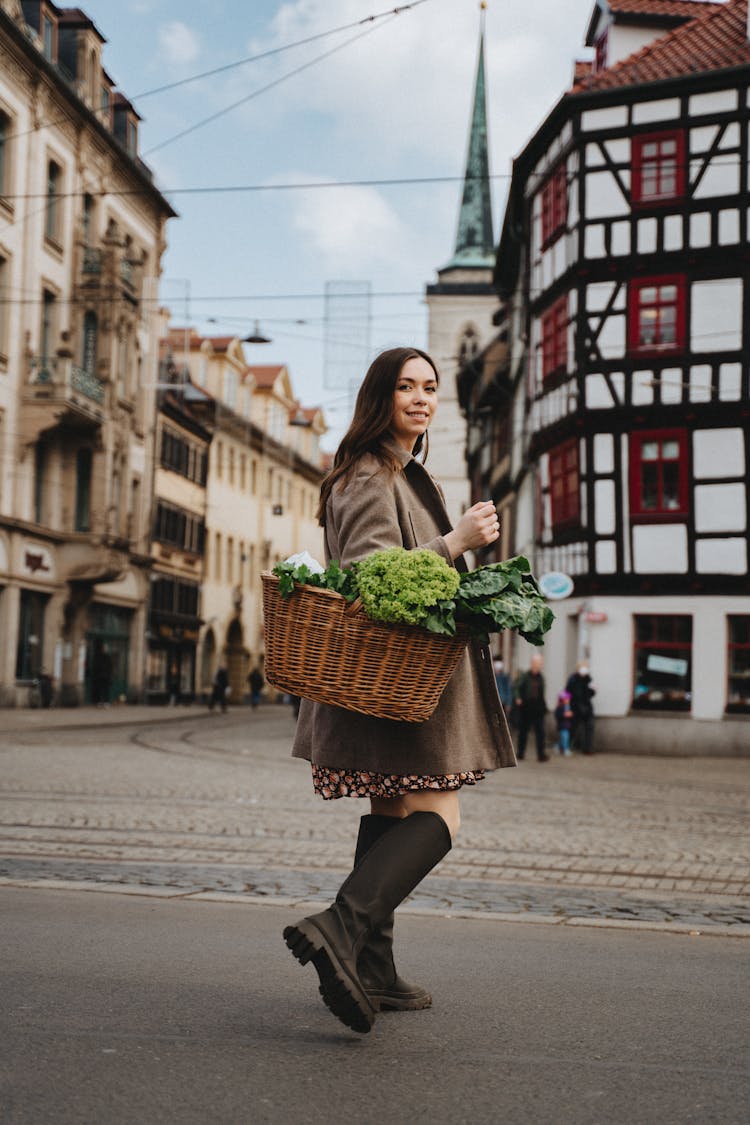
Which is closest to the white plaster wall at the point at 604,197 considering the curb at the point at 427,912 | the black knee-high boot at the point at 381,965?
the curb at the point at 427,912

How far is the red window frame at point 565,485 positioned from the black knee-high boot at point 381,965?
26.3 m

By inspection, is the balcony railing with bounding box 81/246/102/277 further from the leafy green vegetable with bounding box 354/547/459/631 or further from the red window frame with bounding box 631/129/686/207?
the leafy green vegetable with bounding box 354/547/459/631

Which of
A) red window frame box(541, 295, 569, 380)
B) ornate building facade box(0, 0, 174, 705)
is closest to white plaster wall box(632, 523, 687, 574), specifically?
red window frame box(541, 295, 569, 380)

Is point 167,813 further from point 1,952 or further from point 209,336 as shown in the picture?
point 209,336

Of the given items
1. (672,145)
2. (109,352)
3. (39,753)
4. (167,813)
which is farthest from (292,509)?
(167,813)

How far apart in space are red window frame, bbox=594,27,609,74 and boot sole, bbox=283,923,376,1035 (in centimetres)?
3240

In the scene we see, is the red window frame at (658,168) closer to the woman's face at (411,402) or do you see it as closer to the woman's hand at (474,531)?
the woman's face at (411,402)

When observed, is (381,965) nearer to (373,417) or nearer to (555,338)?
(373,417)

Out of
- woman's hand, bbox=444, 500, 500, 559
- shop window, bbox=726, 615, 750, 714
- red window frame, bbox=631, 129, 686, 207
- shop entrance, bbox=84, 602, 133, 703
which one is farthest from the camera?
shop entrance, bbox=84, 602, 133, 703

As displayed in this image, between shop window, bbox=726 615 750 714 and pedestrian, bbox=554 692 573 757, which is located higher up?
shop window, bbox=726 615 750 714

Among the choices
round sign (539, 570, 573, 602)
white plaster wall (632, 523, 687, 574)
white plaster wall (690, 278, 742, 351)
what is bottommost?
round sign (539, 570, 573, 602)

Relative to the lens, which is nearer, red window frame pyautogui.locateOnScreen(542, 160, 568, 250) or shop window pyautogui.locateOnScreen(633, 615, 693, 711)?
shop window pyautogui.locateOnScreen(633, 615, 693, 711)

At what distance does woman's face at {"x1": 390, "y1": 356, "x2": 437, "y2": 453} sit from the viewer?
449 centimetres

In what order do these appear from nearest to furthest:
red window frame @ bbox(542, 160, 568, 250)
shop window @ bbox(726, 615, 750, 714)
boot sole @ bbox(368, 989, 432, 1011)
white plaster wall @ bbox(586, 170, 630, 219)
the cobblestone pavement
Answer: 1. boot sole @ bbox(368, 989, 432, 1011)
2. the cobblestone pavement
3. shop window @ bbox(726, 615, 750, 714)
4. white plaster wall @ bbox(586, 170, 630, 219)
5. red window frame @ bbox(542, 160, 568, 250)
